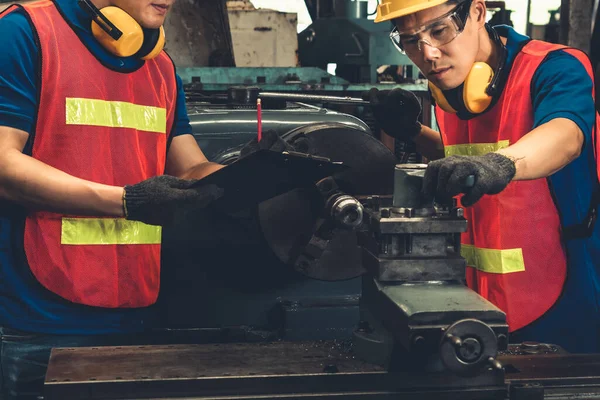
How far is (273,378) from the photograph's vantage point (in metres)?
1.28

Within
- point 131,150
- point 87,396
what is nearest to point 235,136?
point 131,150

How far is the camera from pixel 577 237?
1767 mm

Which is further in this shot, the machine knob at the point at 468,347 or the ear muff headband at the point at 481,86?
the ear muff headband at the point at 481,86

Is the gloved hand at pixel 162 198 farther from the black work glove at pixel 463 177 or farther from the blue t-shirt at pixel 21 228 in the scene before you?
the black work glove at pixel 463 177

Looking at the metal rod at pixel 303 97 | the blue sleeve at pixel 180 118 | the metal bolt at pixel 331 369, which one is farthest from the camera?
the metal rod at pixel 303 97

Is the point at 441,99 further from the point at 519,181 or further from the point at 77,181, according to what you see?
the point at 77,181

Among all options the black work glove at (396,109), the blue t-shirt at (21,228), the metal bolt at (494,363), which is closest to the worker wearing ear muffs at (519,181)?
the black work glove at (396,109)

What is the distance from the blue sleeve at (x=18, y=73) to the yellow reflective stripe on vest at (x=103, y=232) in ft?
0.77

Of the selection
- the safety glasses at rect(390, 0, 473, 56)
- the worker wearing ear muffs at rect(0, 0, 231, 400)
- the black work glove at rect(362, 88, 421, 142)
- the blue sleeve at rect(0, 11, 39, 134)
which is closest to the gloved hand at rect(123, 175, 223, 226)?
the worker wearing ear muffs at rect(0, 0, 231, 400)

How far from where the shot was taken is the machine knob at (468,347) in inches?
47.6

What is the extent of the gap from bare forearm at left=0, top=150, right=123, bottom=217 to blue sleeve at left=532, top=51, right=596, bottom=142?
0.93 meters

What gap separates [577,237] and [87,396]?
1146mm

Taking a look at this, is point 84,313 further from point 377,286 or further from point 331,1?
point 331,1

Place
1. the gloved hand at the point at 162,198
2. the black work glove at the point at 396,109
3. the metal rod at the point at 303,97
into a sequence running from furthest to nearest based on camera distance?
the metal rod at the point at 303,97
the black work glove at the point at 396,109
the gloved hand at the point at 162,198
